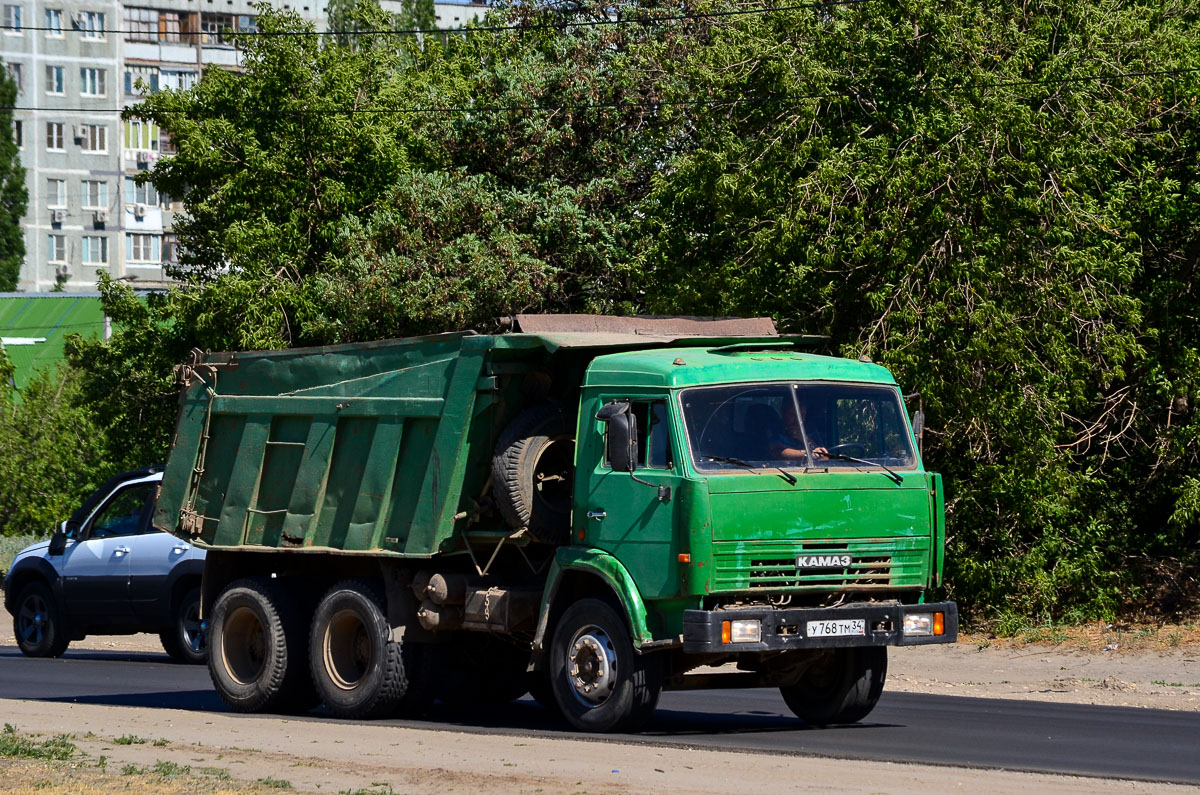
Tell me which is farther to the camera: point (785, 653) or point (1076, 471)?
point (1076, 471)

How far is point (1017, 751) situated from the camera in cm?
1117

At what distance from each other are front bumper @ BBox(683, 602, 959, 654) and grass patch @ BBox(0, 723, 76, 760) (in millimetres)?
3931

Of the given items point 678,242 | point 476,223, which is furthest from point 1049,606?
point 476,223

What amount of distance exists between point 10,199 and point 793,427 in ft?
279

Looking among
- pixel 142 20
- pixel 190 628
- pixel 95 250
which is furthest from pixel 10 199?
pixel 190 628

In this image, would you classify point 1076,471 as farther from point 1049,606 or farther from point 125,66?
point 125,66

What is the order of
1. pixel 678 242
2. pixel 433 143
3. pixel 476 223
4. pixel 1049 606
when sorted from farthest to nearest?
pixel 433 143, pixel 476 223, pixel 678 242, pixel 1049 606

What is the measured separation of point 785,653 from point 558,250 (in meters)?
18.5

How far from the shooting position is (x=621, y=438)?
1173cm

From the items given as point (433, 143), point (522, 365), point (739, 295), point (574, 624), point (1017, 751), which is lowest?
point (1017, 751)

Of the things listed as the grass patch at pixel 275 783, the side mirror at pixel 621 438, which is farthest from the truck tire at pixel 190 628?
the grass patch at pixel 275 783

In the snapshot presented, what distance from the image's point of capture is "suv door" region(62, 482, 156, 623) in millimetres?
20094

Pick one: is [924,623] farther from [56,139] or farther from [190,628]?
[56,139]

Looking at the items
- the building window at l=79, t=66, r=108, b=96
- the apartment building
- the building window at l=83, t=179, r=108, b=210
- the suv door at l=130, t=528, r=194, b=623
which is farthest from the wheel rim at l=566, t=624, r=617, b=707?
the building window at l=79, t=66, r=108, b=96
